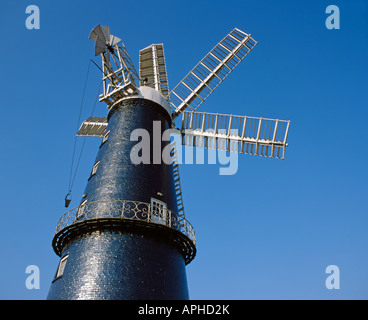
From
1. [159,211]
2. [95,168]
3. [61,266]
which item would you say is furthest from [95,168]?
[61,266]

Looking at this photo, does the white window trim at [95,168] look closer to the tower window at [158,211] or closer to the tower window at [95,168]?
the tower window at [95,168]

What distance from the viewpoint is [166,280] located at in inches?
559

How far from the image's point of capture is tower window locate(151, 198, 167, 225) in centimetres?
1555

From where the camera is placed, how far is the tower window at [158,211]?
51.0 feet

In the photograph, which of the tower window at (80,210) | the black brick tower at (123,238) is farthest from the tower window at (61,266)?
the tower window at (80,210)

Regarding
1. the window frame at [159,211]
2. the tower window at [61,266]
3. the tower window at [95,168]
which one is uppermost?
the tower window at [95,168]

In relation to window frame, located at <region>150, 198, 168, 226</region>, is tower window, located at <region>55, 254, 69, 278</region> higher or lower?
lower

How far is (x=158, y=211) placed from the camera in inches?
637

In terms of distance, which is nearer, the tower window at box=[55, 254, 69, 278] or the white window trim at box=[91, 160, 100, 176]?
the tower window at box=[55, 254, 69, 278]

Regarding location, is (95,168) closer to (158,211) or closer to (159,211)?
(158,211)

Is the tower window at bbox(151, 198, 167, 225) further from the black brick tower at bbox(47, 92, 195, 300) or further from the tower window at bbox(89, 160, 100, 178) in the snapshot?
the tower window at bbox(89, 160, 100, 178)

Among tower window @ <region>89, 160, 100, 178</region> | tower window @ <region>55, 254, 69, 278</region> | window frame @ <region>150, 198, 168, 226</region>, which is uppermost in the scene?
tower window @ <region>89, 160, 100, 178</region>

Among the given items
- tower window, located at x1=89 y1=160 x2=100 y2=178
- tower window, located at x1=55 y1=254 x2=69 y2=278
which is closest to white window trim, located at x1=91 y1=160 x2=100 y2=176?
tower window, located at x1=89 y1=160 x2=100 y2=178
